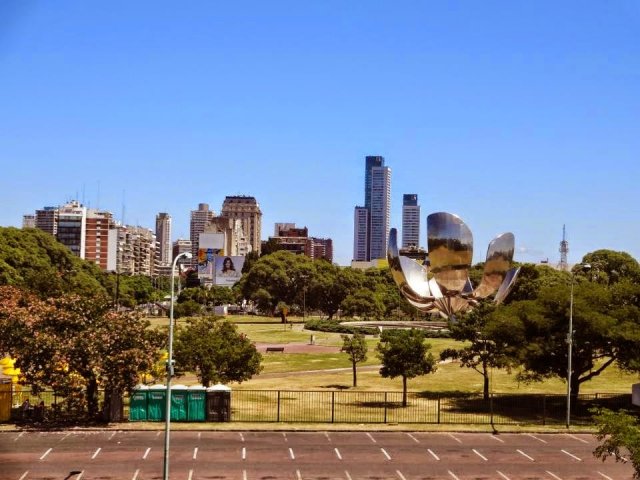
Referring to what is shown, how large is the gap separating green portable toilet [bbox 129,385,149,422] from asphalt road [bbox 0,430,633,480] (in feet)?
7.63

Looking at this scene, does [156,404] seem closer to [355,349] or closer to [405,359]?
[405,359]

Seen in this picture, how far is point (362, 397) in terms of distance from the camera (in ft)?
153

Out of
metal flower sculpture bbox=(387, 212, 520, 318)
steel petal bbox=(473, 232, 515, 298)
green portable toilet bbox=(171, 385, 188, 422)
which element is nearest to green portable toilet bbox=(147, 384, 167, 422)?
green portable toilet bbox=(171, 385, 188, 422)

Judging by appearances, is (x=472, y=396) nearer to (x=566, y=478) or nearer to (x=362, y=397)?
(x=362, y=397)

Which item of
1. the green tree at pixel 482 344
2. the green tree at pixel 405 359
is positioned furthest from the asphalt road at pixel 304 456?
the green tree at pixel 482 344

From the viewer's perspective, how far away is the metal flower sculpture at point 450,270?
65.5m

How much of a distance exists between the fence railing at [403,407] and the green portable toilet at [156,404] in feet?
7.92

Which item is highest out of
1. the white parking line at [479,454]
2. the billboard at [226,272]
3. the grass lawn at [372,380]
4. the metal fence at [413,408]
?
the billboard at [226,272]

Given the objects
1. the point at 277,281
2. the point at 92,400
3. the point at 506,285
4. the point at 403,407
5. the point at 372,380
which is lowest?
the point at 403,407

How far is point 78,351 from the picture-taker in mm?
35531

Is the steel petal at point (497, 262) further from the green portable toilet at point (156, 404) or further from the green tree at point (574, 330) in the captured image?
the green portable toilet at point (156, 404)

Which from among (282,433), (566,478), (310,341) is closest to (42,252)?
(310,341)

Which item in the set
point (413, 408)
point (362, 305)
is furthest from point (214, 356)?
point (362, 305)

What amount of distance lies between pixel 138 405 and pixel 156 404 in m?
0.78
